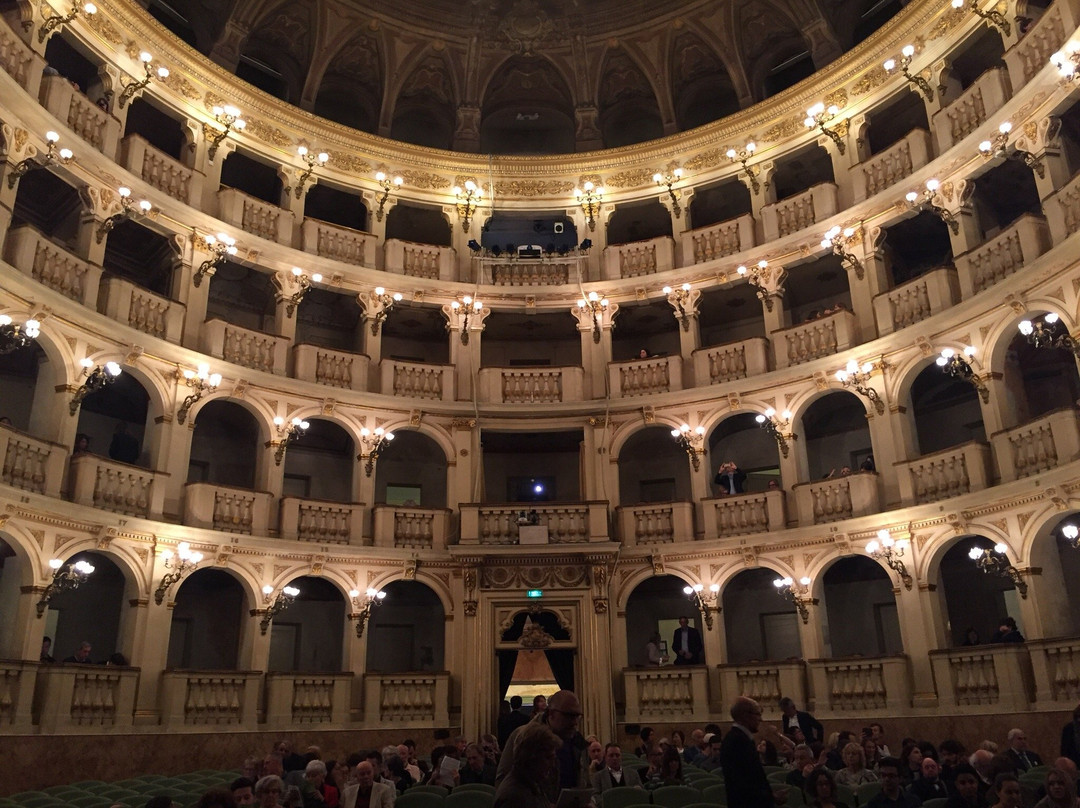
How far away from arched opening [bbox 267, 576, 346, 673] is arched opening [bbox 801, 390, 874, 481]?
13.7 metres

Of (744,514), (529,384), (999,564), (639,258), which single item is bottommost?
(999,564)

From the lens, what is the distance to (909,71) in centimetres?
2250

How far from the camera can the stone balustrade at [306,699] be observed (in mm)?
20922

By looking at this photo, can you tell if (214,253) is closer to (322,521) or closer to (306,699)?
(322,521)

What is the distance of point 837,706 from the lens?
20.2 meters

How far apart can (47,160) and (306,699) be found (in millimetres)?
13103

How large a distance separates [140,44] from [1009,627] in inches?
919

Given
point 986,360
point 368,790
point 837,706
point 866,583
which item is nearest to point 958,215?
point 986,360

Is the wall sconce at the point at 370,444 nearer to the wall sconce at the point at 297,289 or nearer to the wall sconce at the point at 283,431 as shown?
the wall sconce at the point at 283,431

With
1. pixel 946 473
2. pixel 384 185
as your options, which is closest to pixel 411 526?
pixel 384 185

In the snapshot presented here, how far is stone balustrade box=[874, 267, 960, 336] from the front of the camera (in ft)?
67.8

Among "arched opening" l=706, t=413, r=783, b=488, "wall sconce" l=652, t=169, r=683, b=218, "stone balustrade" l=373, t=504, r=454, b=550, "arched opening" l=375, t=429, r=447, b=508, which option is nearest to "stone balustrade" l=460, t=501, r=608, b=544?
"stone balustrade" l=373, t=504, r=454, b=550

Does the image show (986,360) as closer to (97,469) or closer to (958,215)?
(958,215)

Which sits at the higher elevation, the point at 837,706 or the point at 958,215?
the point at 958,215
